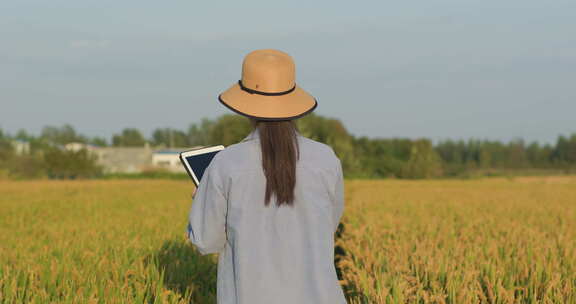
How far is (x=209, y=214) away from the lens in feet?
7.21

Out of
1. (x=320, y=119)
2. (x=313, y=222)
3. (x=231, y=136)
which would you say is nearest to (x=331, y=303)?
(x=313, y=222)

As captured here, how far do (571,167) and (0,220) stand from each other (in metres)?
67.0

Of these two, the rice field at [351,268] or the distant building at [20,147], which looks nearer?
the rice field at [351,268]

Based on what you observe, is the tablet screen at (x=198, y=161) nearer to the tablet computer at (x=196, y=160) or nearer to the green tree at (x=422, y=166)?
the tablet computer at (x=196, y=160)

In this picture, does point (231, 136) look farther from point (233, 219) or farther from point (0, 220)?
point (233, 219)

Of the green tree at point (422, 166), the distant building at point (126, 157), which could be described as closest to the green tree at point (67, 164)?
the green tree at point (422, 166)

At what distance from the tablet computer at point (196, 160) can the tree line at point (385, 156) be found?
2793 centimetres

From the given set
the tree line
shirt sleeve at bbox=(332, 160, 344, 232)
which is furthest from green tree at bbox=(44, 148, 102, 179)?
shirt sleeve at bbox=(332, 160, 344, 232)

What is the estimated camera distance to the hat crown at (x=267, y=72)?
2217mm

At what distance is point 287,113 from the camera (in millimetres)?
2160

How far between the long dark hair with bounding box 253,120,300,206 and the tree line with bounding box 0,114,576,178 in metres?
28.5

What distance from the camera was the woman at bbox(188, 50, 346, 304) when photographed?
7.04 feet

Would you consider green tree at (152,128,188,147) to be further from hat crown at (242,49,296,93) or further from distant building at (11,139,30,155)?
hat crown at (242,49,296,93)

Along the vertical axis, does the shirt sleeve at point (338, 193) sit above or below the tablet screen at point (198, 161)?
below
